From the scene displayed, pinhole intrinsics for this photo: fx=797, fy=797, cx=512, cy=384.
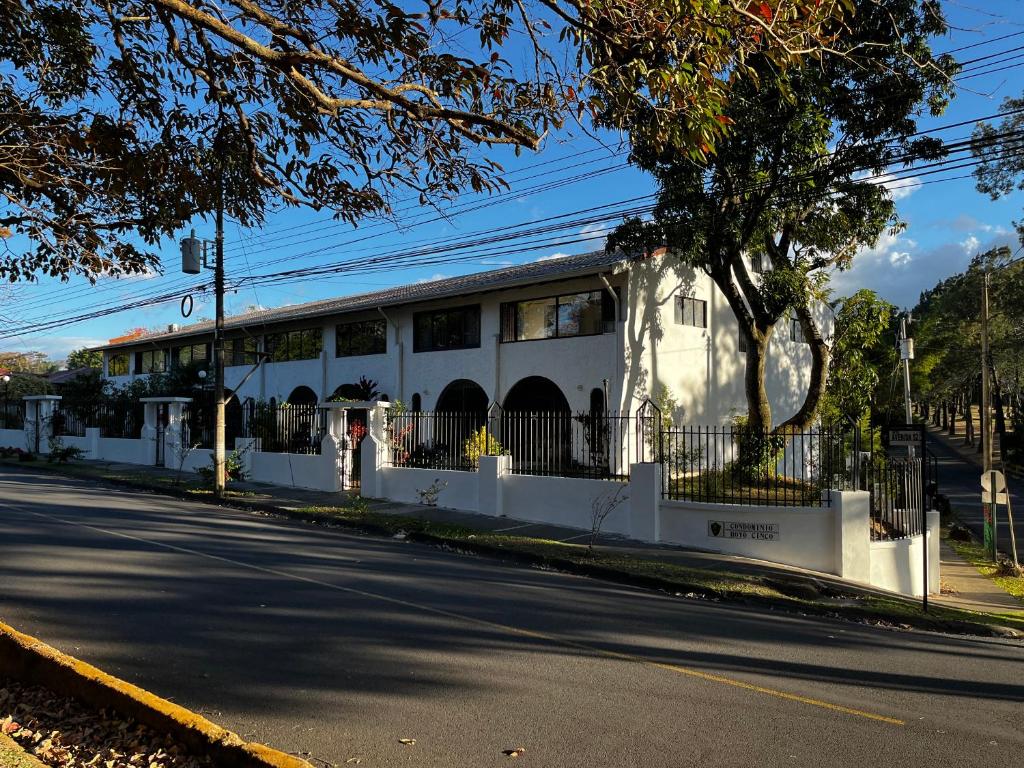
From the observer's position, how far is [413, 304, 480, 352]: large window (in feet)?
78.1

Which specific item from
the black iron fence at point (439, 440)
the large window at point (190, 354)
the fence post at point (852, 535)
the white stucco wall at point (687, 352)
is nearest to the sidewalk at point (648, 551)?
the fence post at point (852, 535)

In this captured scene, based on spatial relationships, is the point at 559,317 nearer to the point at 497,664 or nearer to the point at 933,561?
the point at 933,561

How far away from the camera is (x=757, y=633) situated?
780 centimetres

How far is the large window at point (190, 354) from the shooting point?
1356 inches

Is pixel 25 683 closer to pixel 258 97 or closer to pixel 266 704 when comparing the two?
pixel 266 704

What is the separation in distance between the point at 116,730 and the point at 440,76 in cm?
633

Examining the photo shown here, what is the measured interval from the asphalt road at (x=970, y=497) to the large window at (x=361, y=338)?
20.2m

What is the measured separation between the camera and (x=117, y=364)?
132 feet

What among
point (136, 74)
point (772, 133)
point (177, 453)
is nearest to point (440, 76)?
point (136, 74)

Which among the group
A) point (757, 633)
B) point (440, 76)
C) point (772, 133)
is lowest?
point (757, 633)

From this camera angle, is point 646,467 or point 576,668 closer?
point 576,668

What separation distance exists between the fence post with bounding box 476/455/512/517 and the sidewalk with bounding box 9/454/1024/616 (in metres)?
0.29

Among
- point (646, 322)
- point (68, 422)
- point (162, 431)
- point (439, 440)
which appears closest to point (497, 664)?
point (439, 440)

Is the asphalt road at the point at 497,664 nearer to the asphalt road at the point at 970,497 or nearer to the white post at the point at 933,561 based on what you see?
the white post at the point at 933,561
